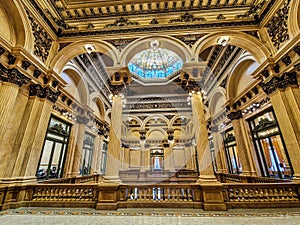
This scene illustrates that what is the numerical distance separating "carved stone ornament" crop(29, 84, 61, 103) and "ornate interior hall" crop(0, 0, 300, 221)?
32 mm

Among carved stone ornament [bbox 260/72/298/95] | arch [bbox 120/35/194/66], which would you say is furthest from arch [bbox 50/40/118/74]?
carved stone ornament [bbox 260/72/298/95]

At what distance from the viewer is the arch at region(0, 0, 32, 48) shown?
4207 mm

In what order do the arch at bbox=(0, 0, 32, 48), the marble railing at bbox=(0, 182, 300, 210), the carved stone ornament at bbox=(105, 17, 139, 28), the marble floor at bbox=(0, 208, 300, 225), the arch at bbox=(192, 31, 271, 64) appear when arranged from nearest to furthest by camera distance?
the marble floor at bbox=(0, 208, 300, 225) < the marble railing at bbox=(0, 182, 300, 210) < the arch at bbox=(0, 0, 32, 48) < the arch at bbox=(192, 31, 271, 64) < the carved stone ornament at bbox=(105, 17, 139, 28)

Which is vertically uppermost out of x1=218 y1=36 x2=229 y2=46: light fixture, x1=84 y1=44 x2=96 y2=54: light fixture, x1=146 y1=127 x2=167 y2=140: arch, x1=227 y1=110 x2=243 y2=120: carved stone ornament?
x1=218 y1=36 x2=229 y2=46: light fixture

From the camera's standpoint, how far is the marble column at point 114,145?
4.21m

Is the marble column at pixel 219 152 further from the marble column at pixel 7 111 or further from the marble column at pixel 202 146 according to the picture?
the marble column at pixel 7 111

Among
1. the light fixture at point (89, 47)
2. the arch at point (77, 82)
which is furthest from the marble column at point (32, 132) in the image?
the light fixture at point (89, 47)

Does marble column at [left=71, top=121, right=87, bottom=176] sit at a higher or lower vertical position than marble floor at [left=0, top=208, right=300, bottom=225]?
higher

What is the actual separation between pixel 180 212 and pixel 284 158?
4143mm

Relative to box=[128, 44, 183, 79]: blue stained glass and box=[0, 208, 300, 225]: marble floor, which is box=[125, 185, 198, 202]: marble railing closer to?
box=[0, 208, 300, 225]: marble floor

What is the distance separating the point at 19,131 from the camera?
4.33 metres

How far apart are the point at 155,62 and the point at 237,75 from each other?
21.2 ft

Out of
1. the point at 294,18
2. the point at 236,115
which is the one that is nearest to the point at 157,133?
the point at 236,115

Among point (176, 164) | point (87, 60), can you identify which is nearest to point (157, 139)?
point (176, 164)
